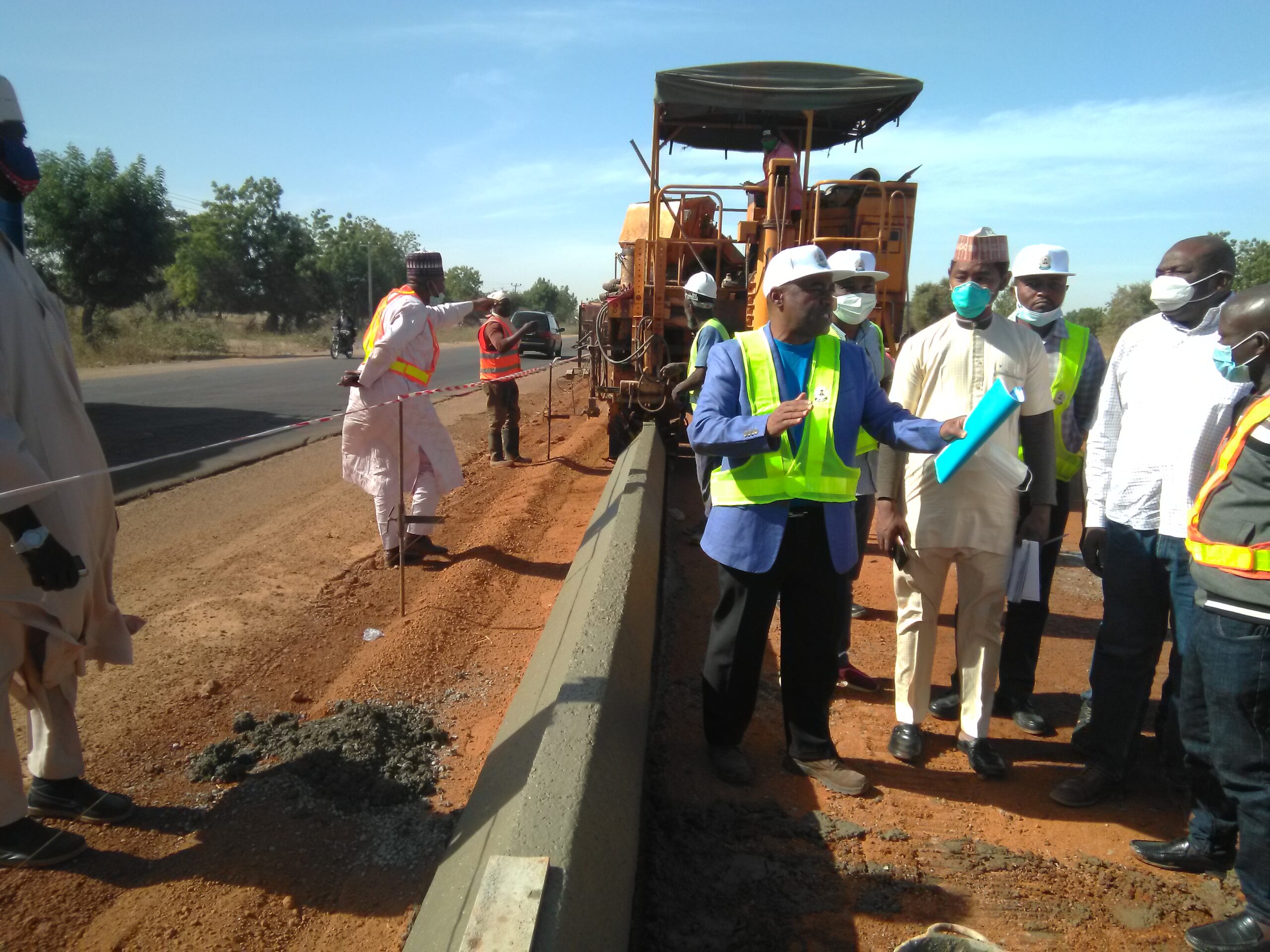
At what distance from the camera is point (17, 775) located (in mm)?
2881

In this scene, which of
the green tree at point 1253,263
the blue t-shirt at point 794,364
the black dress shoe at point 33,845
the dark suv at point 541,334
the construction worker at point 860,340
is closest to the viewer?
the black dress shoe at point 33,845

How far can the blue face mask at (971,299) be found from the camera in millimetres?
3564

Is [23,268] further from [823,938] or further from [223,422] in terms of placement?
[223,422]

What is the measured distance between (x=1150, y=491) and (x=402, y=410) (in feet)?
14.4

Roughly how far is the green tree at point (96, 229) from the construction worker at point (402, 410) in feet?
85.6

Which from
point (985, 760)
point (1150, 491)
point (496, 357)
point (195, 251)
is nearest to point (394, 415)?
point (496, 357)

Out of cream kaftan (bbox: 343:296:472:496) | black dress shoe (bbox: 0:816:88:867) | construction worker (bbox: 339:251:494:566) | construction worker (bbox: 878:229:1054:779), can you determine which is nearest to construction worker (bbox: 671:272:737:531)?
construction worker (bbox: 878:229:1054:779)

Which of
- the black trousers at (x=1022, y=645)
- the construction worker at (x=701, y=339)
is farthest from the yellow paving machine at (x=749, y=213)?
the black trousers at (x=1022, y=645)

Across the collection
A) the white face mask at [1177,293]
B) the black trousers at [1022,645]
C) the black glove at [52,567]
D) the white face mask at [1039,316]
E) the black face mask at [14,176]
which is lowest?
the black trousers at [1022,645]

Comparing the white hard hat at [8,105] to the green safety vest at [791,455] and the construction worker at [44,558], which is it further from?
the green safety vest at [791,455]

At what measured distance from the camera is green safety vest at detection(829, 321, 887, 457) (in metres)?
3.86

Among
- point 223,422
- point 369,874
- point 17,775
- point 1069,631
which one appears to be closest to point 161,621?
point 17,775

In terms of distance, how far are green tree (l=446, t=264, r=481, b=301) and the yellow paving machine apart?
2712 inches

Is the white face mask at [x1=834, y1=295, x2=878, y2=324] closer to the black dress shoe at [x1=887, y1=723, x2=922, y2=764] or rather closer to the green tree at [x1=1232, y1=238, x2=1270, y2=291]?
the black dress shoe at [x1=887, y1=723, x2=922, y2=764]
